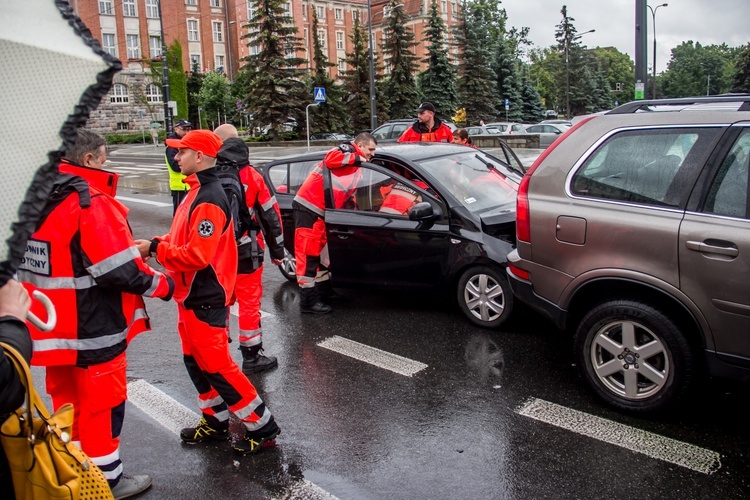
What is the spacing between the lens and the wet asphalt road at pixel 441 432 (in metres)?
3.42

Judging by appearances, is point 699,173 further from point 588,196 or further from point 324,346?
point 324,346

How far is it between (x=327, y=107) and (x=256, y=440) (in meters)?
42.9

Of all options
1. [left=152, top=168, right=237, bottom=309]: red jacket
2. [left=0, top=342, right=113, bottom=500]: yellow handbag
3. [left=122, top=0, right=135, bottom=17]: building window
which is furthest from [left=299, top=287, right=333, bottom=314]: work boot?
[left=122, top=0, right=135, bottom=17]: building window

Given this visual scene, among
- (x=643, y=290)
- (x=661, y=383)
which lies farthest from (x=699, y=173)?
(x=661, y=383)

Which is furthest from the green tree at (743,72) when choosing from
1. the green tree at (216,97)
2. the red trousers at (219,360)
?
the red trousers at (219,360)

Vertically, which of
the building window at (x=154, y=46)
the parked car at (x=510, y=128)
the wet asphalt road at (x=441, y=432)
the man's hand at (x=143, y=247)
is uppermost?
the building window at (x=154, y=46)

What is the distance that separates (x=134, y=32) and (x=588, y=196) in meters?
69.9

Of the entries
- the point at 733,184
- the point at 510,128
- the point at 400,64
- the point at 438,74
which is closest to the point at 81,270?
the point at 733,184

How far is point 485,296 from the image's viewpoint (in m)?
5.77

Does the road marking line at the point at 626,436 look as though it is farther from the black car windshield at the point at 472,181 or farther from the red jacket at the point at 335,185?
the red jacket at the point at 335,185

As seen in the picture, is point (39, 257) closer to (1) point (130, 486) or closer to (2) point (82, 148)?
(2) point (82, 148)

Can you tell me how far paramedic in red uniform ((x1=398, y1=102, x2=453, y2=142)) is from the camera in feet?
30.2

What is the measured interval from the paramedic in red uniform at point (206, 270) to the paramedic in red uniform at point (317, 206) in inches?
108

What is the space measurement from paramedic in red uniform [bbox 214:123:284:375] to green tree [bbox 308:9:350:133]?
39618 millimetres
